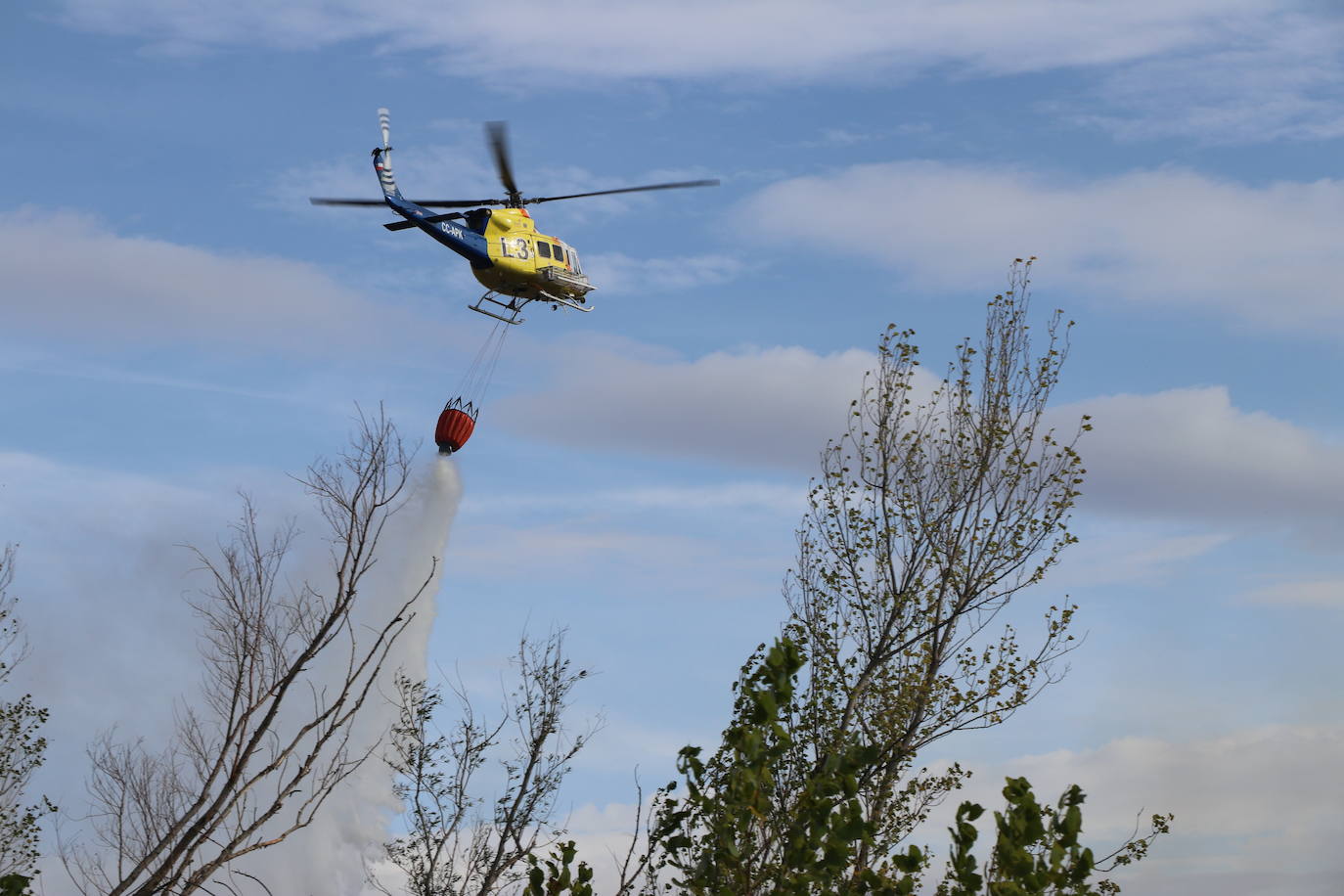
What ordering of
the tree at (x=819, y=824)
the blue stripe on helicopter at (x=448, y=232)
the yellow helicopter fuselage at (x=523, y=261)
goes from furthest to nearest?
the yellow helicopter fuselage at (x=523, y=261), the blue stripe on helicopter at (x=448, y=232), the tree at (x=819, y=824)

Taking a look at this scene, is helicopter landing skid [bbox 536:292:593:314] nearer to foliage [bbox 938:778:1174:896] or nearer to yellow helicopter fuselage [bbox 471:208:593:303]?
yellow helicopter fuselage [bbox 471:208:593:303]

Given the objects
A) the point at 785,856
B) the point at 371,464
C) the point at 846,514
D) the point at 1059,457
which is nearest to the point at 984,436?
the point at 1059,457

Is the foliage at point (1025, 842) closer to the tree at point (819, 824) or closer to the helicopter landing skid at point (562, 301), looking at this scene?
the tree at point (819, 824)

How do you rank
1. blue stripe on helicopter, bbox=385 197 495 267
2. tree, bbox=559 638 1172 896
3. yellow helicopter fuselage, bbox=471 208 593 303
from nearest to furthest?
tree, bbox=559 638 1172 896 → blue stripe on helicopter, bbox=385 197 495 267 → yellow helicopter fuselage, bbox=471 208 593 303

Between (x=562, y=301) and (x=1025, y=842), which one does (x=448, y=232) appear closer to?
(x=562, y=301)

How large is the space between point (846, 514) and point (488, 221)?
14633 millimetres

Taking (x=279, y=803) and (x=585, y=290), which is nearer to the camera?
(x=279, y=803)

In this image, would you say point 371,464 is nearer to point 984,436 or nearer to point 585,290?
point 984,436

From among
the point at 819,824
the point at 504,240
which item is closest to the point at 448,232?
the point at 504,240

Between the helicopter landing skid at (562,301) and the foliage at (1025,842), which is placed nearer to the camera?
the foliage at (1025,842)

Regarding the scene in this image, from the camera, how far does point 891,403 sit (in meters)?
24.3

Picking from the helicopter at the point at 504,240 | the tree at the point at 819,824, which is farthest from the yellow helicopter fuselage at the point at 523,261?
the tree at the point at 819,824

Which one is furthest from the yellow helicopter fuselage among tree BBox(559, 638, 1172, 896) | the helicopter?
tree BBox(559, 638, 1172, 896)

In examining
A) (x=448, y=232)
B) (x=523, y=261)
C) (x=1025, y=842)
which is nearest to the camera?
(x=1025, y=842)
